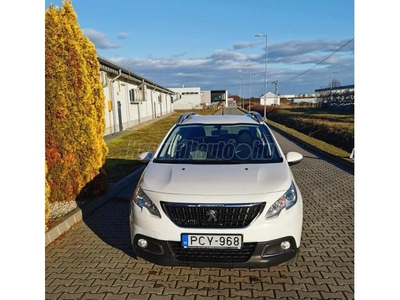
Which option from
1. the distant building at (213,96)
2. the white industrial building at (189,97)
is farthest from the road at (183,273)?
the distant building at (213,96)

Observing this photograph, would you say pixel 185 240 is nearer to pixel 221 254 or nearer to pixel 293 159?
pixel 221 254

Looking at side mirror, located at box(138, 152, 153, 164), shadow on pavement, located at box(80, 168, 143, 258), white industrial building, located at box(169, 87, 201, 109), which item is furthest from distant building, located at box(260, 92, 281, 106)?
side mirror, located at box(138, 152, 153, 164)

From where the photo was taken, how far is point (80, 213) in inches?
184

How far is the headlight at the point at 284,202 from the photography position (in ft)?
8.91

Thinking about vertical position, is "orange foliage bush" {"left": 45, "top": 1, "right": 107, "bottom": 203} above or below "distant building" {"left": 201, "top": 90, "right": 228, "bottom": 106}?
below

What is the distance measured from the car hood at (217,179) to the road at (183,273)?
94cm

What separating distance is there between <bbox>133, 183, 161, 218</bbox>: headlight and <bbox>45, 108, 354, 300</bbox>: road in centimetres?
76

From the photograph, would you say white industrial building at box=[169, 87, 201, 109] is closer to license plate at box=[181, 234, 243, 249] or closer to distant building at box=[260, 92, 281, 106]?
distant building at box=[260, 92, 281, 106]

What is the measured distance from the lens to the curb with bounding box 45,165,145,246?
13.0 ft

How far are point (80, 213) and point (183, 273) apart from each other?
7.97ft

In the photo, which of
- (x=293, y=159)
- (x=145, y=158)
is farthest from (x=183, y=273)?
(x=293, y=159)

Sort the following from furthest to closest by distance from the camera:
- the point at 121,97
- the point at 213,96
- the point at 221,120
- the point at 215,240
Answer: the point at 213,96
the point at 121,97
the point at 221,120
the point at 215,240

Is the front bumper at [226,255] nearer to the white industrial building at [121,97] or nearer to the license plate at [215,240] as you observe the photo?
the license plate at [215,240]

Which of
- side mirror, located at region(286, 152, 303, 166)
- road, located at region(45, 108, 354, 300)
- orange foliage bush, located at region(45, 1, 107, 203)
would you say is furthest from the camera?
orange foliage bush, located at region(45, 1, 107, 203)
